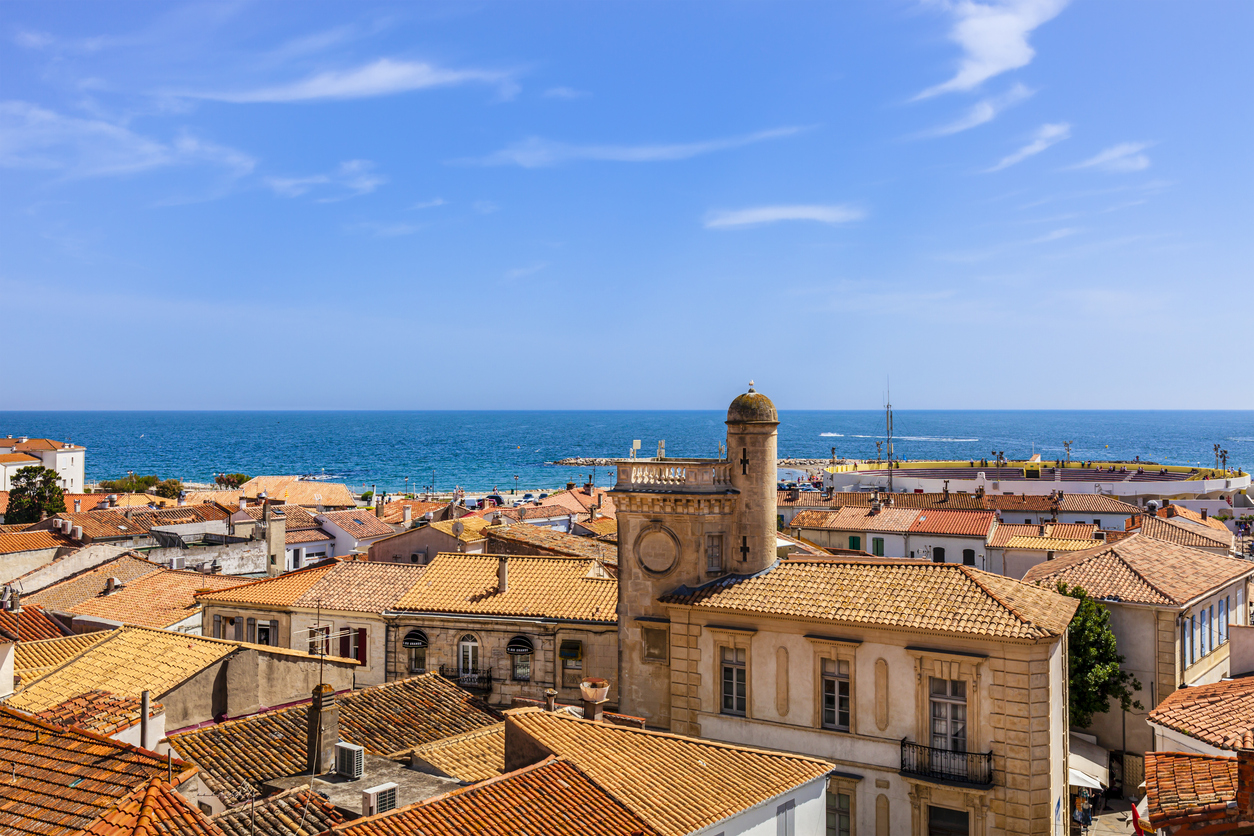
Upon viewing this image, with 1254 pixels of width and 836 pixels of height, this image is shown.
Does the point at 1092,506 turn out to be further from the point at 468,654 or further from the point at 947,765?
the point at 468,654

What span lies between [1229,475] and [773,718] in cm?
11621

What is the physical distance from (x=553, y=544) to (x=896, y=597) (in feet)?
68.1

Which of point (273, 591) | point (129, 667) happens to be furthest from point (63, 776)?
point (273, 591)

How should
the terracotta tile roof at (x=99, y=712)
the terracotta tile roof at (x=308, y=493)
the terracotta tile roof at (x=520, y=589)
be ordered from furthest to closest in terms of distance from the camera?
the terracotta tile roof at (x=308, y=493) < the terracotta tile roof at (x=520, y=589) < the terracotta tile roof at (x=99, y=712)

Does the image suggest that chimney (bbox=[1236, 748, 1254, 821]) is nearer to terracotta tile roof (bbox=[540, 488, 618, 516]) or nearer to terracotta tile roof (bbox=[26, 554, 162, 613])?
terracotta tile roof (bbox=[26, 554, 162, 613])

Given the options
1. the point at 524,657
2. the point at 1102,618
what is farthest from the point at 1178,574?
the point at 524,657

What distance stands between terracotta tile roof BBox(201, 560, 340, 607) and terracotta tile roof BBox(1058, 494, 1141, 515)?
59.9 metres

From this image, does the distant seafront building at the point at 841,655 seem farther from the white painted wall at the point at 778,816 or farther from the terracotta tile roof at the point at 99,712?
the terracotta tile roof at the point at 99,712

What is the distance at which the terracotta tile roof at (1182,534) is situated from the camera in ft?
169

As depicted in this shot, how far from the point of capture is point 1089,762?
30.6 m

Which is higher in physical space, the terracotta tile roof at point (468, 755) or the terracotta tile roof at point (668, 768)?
the terracotta tile roof at point (668, 768)

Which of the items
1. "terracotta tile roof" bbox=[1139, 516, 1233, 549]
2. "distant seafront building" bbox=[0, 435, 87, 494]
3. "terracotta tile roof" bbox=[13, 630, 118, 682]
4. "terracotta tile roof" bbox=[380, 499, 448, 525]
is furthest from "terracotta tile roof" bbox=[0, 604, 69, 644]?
"distant seafront building" bbox=[0, 435, 87, 494]

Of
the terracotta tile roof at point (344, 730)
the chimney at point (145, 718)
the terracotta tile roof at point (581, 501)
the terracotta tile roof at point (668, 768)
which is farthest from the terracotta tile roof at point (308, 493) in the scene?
the terracotta tile roof at point (668, 768)

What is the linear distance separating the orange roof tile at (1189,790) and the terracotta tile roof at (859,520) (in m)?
48.4
